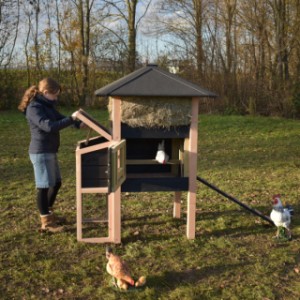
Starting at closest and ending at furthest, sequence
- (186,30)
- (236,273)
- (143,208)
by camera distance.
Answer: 1. (236,273)
2. (143,208)
3. (186,30)

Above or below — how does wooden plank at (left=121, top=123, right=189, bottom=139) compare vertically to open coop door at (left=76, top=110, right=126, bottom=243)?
above

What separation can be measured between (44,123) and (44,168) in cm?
56

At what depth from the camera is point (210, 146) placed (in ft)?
34.0

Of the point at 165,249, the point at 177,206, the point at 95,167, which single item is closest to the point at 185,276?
the point at 165,249

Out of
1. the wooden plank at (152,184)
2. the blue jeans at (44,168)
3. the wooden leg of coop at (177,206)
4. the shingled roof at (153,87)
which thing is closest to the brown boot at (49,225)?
the blue jeans at (44,168)

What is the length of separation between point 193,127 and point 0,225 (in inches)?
104

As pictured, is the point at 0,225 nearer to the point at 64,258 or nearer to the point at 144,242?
the point at 64,258

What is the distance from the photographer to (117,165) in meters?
3.75

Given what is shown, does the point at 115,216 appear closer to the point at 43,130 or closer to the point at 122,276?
the point at 122,276

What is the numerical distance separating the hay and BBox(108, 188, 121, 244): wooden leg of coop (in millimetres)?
749

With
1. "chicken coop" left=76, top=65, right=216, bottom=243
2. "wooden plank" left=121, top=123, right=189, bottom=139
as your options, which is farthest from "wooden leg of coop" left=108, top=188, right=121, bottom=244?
"wooden plank" left=121, top=123, right=189, bottom=139

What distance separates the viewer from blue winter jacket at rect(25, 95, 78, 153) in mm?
4023

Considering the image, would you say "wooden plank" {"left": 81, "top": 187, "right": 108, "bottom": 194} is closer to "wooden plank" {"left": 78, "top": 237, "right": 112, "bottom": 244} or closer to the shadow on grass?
"wooden plank" {"left": 78, "top": 237, "right": 112, "bottom": 244}

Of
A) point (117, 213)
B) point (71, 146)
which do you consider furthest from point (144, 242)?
point (71, 146)
